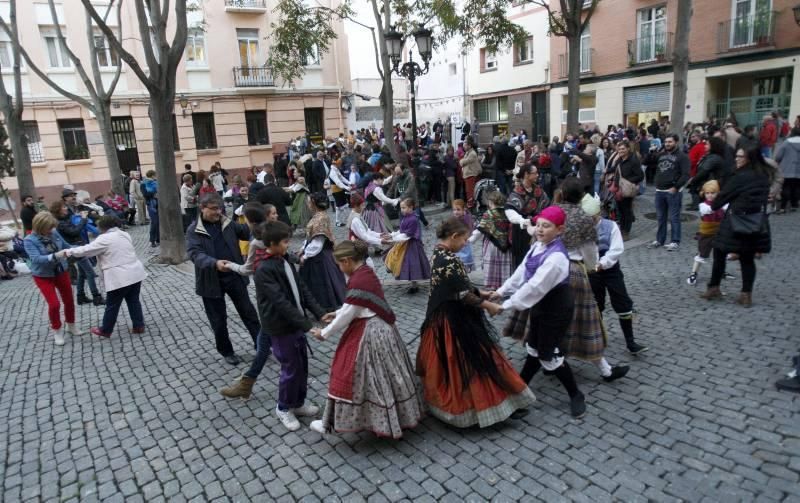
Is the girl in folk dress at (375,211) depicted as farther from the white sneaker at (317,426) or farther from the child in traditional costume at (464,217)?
the white sneaker at (317,426)

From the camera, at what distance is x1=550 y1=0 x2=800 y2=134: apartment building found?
1892 centimetres

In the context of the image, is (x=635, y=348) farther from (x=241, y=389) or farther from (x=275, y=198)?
(x=275, y=198)

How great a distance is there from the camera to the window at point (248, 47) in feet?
80.0

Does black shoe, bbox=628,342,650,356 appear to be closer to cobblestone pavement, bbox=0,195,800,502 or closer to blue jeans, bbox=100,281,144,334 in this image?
cobblestone pavement, bbox=0,195,800,502

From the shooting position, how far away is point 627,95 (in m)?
24.1

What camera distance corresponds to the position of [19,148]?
558 inches

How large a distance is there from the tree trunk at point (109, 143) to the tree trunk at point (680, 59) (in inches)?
611

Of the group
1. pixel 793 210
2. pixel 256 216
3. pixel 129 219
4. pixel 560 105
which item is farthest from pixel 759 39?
pixel 129 219

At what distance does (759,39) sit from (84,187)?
26302mm

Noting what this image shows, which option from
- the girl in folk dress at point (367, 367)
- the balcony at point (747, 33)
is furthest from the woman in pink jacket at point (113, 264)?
the balcony at point (747, 33)

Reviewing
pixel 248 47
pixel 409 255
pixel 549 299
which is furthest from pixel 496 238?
pixel 248 47

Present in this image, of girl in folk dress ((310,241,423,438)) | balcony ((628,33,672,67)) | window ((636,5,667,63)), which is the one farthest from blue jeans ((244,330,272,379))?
window ((636,5,667,63))

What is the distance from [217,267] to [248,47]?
22.1 m

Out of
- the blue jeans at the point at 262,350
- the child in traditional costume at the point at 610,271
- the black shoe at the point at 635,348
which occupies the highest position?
the child in traditional costume at the point at 610,271
